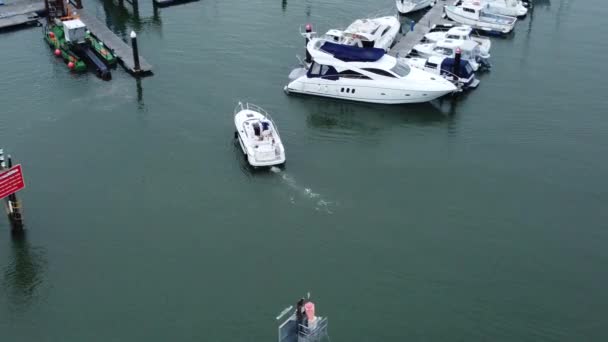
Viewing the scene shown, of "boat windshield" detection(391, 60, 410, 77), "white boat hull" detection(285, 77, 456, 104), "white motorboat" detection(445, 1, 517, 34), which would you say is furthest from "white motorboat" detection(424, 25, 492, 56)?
"white boat hull" detection(285, 77, 456, 104)

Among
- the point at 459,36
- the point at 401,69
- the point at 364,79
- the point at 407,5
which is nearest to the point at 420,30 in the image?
the point at 407,5

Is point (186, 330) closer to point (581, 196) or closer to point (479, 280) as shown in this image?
point (479, 280)

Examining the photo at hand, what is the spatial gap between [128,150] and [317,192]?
13.0 meters

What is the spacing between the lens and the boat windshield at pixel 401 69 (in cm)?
5331

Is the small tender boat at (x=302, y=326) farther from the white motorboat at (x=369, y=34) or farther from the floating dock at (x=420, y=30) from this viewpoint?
the floating dock at (x=420, y=30)

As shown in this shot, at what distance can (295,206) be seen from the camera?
137 feet

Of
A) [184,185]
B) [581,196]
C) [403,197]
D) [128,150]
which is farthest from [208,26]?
[581,196]

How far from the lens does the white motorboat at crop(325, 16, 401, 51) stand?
193 feet

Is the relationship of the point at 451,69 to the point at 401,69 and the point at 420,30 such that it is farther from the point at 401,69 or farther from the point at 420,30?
the point at 420,30

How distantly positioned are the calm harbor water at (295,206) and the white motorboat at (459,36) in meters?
2.20

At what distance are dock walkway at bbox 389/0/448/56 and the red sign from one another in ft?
109

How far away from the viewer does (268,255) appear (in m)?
37.9

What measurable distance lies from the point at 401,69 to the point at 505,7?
2210cm

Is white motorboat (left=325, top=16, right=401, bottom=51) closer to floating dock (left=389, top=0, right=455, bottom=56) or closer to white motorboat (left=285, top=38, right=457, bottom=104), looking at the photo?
floating dock (left=389, top=0, right=455, bottom=56)
